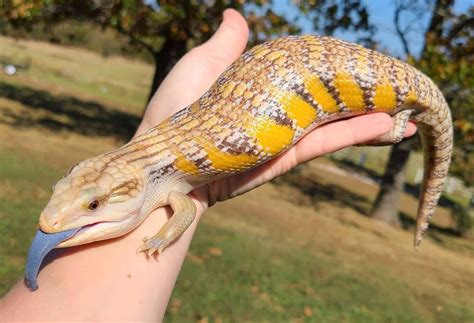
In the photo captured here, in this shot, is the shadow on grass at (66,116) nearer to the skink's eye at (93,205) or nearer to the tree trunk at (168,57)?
the tree trunk at (168,57)

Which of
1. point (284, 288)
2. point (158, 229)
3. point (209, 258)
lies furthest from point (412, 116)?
point (209, 258)

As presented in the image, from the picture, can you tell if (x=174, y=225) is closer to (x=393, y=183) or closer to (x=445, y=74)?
(x=445, y=74)

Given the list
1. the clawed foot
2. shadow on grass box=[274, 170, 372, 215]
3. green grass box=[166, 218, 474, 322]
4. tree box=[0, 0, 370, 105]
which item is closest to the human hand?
the clawed foot

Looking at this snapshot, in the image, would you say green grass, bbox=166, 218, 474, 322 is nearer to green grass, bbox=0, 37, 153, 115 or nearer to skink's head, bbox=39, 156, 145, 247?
skink's head, bbox=39, 156, 145, 247

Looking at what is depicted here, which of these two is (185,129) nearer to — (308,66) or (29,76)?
(308,66)

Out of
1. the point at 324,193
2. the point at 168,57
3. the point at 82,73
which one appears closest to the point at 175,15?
the point at 168,57

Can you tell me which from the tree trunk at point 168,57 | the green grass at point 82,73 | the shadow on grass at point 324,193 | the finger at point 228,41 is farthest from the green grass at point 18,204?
the green grass at point 82,73

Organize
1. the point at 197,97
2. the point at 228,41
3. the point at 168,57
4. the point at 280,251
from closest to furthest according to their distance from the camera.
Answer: the point at 197,97 → the point at 228,41 → the point at 280,251 → the point at 168,57
